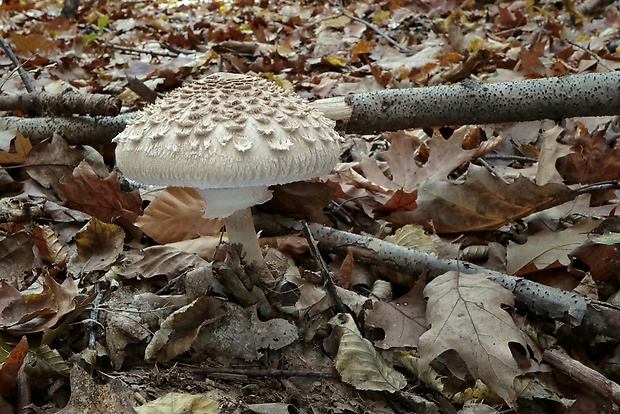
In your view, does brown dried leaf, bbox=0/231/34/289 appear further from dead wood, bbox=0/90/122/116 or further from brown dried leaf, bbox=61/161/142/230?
dead wood, bbox=0/90/122/116

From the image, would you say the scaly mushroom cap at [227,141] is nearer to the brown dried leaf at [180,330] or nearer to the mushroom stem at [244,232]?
the mushroom stem at [244,232]

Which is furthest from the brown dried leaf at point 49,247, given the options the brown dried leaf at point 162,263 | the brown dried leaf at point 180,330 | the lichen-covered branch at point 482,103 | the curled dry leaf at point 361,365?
the lichen-covered branch at point 482,103

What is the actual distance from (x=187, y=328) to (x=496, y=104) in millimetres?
1880

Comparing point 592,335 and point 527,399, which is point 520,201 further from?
point 527,399

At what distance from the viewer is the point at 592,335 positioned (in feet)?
6.50

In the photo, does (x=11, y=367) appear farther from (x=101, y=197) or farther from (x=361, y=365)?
(x=101, y=197)

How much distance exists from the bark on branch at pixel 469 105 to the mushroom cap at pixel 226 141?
1.12 m

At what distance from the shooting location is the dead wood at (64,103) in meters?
2.86

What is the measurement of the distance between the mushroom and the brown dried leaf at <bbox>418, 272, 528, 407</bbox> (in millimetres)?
636

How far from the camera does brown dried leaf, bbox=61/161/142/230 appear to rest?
8.52 ft

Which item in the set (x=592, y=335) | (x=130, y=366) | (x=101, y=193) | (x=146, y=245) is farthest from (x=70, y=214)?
(x=592, y=335)

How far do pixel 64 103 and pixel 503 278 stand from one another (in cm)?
239

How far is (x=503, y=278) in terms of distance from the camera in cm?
207

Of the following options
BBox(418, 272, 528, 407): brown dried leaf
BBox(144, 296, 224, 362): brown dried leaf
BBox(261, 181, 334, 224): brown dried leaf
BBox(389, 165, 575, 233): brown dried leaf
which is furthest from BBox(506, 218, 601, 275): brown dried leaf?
BBox(144, 296, 224, 362): brown dried leaf
